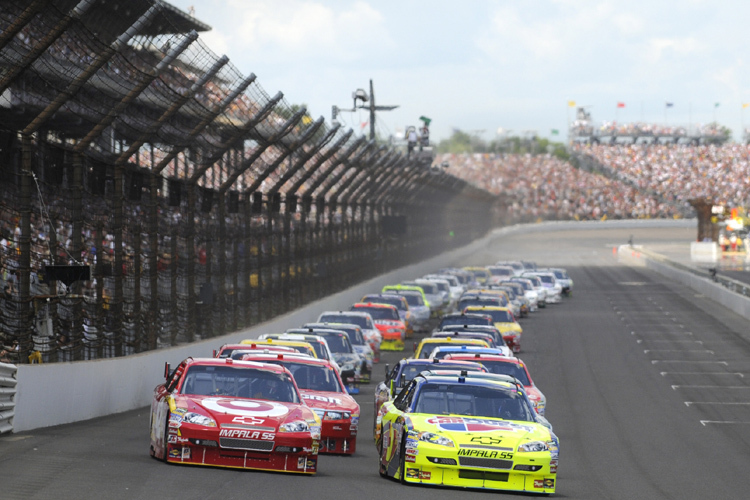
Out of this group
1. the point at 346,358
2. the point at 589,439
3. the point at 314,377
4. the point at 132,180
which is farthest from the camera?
the point at 346,358

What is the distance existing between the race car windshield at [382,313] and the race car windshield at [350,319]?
3376 mm

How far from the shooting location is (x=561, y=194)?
146 metres

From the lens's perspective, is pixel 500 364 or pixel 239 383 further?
pixel 500 364

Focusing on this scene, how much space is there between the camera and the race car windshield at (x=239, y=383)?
46.4 feet

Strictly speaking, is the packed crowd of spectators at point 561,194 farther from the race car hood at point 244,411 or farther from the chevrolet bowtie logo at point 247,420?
the chevrolet bowtie logo at point 247,420

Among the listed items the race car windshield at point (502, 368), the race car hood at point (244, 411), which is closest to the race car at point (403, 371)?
the race car windshield at point (502, 368)

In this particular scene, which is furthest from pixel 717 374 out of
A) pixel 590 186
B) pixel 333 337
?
pixel 590 186

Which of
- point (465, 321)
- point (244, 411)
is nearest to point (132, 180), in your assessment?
point (465, 321)

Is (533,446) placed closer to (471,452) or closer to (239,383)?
(471,452)

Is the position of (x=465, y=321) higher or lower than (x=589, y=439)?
higher

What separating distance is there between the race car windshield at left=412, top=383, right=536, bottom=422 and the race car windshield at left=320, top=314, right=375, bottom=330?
16.3 meters

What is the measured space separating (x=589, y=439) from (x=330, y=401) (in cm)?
463

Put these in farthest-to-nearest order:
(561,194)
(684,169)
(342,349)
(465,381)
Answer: (684,169) → (561,194) → (342,349) → (465,381)

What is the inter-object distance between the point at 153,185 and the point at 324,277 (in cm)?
1719
